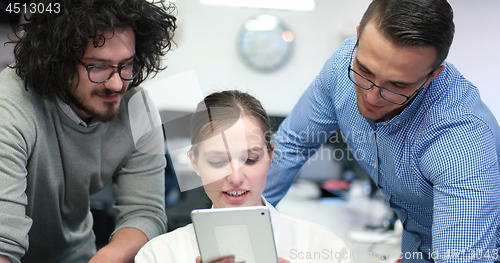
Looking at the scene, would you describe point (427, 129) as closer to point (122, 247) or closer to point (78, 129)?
point (122, 247)

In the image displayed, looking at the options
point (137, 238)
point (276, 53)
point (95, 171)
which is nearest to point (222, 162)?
point (137, 238)

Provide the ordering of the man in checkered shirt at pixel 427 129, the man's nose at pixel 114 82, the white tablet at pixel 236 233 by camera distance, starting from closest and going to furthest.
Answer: the white tablet at pixel 236 233 < the man in checkered shirt at pixel 427 129 < the man's nose at pixel 114 82

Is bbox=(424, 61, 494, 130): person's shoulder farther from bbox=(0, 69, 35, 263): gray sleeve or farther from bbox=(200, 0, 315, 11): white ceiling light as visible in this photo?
bbox=(200, 0, 315, 11): white ceiling light

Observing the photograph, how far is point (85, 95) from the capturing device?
1.36m

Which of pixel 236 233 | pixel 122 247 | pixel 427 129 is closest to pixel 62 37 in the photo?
pixel 122 247

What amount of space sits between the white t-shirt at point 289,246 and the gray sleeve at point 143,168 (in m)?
0.27

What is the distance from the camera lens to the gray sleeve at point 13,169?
3.70ft

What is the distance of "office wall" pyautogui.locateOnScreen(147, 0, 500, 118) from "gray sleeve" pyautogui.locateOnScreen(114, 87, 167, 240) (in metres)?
0.71

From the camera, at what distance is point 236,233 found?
3.15 feet

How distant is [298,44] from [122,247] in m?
1.57

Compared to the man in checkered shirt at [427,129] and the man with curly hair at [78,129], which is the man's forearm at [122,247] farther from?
the man in checkered shirt at [427,129]

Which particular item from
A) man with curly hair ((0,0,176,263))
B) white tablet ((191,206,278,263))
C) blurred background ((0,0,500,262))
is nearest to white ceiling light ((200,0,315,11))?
blurred background ((0,0,500,262))

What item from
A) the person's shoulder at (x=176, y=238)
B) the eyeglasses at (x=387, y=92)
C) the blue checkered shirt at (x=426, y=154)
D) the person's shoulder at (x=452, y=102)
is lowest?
the person's shoulder at (x=176, y=238)

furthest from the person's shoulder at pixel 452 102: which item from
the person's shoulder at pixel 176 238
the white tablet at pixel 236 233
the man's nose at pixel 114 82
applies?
the man's nose at pixel 114 82
